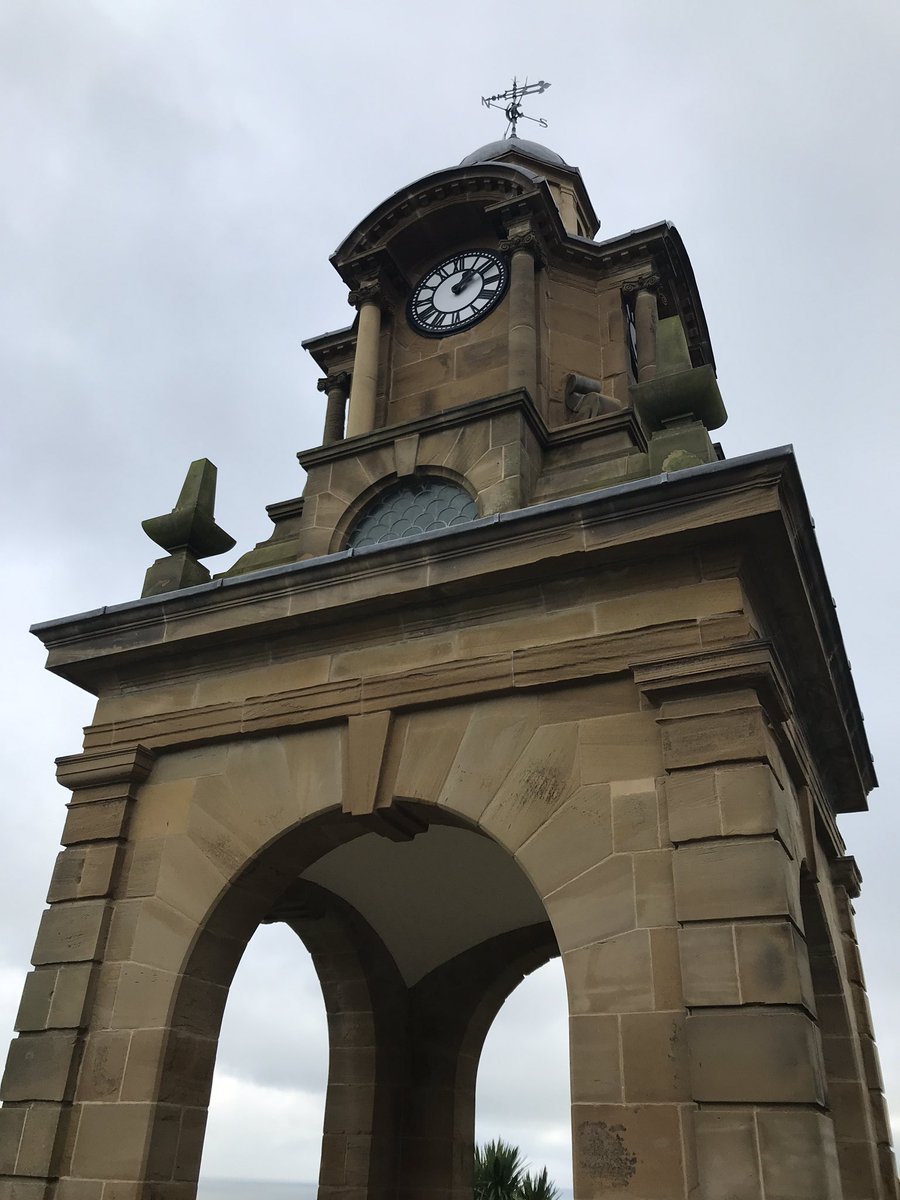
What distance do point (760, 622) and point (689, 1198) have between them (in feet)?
12.1

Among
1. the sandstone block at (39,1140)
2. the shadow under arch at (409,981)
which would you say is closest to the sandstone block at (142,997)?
the sandstone block at (39,1140)

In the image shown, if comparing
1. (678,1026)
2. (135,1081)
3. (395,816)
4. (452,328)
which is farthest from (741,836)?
(452,328)

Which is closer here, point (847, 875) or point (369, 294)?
point (847, 875)

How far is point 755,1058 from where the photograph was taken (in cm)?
564

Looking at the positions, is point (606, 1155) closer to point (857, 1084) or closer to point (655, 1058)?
point (655, 1058)

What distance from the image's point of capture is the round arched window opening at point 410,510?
992 centimetres

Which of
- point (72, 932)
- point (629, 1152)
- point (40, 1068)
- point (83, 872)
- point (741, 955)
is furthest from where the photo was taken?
point (83, 872)

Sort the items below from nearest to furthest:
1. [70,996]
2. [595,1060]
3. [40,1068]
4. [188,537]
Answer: [595,1060] → [40,1068] → [70,996] → [188,537]

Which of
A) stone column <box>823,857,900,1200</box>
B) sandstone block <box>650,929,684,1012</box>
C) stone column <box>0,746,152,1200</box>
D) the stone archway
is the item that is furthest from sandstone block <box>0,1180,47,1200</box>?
stone column <box>823,857,900,1200</box>

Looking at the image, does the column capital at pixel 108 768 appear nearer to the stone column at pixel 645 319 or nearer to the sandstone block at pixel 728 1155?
the sandstone block at pixel 728 1155

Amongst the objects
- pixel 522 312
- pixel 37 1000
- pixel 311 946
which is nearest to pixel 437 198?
pixel 522 312

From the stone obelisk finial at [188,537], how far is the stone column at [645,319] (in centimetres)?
521

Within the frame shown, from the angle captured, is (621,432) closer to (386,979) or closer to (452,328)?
(452,328)

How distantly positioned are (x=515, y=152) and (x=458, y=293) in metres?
3.90
